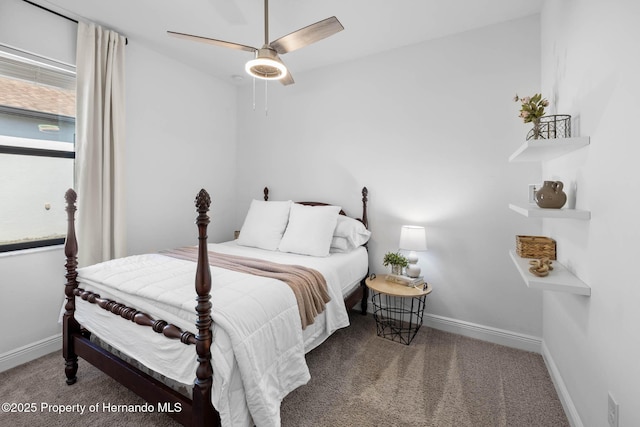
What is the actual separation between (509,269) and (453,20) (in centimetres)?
A: 218

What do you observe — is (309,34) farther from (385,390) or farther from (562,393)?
(562,393)

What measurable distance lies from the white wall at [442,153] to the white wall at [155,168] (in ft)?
3.72

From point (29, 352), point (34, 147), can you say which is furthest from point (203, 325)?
point (34, 147)

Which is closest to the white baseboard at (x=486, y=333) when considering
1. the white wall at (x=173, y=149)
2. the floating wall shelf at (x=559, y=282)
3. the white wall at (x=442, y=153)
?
the white wall at (x=442, y=153)

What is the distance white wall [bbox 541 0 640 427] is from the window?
3.61 meters

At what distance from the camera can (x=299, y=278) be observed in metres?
1.95

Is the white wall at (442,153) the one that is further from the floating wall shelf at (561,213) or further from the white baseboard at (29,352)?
the white baseboard at (29,352)

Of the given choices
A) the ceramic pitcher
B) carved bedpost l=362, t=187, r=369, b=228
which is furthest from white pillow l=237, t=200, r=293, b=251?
the ceramic pitcher

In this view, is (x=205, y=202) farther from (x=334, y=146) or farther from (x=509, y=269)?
(x=509, y=269)

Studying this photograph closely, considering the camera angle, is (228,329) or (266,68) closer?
(228,329)

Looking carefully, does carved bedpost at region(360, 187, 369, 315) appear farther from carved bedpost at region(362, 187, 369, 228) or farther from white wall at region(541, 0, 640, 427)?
white wall at region(541, 0, 640, 427)

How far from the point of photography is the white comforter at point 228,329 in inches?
51.7

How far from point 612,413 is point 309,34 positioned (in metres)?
2.35

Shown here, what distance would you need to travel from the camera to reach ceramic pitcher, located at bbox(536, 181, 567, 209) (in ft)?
5.12
